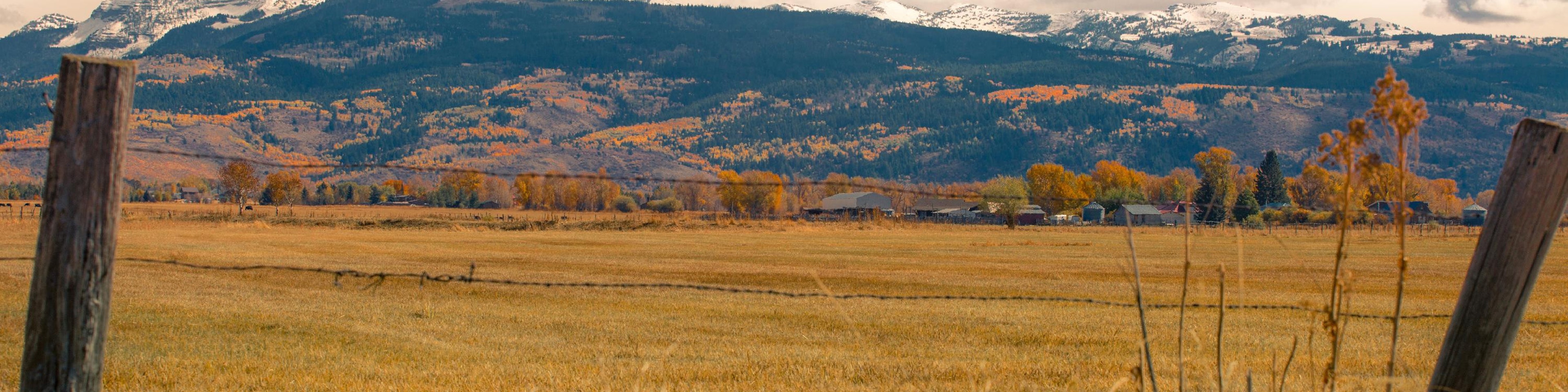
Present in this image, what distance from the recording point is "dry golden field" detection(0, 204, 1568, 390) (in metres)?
8.84

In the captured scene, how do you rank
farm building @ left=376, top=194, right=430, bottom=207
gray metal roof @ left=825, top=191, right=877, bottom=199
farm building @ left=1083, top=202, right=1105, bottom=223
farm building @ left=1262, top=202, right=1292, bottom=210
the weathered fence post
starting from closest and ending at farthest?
1. the weathered fence post
2. farm building @ left=1262, top=202, right=1292, bottom=210
3. farm building @ left=1083, top=202, right=1105, bottom=223
4. farm building @ left=376, top=194, right=430, bottom=207
5. gray metal roof @ left=825, top=191, right=877, bottom=199

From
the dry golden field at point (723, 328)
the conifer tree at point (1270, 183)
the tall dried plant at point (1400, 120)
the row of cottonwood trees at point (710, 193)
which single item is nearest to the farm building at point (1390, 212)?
the tall dried plant at point (1400, 120)

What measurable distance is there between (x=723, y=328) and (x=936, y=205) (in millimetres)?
167060

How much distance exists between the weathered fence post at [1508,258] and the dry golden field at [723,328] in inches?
25.5

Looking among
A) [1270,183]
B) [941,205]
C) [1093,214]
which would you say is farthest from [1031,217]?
[941,205]

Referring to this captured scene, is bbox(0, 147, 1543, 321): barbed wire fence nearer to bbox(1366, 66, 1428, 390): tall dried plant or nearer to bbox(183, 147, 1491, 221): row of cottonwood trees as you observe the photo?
bbox(1366, 66, 1428, 390): tall dried plant

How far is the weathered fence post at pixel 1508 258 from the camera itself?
3.84 metres

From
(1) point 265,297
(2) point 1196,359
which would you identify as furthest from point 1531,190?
(1) point 265,297

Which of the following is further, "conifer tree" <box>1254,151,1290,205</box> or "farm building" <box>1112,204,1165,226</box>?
→ "conifer tree" <box>1254,151,1290,205</box>

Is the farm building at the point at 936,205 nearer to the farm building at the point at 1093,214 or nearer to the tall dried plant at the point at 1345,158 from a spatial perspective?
the farm building at the point at 1093,214

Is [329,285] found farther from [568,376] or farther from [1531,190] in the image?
[1531,190]

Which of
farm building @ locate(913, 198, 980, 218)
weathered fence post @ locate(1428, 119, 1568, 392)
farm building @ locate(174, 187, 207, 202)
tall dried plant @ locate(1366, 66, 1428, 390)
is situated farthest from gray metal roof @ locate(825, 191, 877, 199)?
tall dried plant @ locate(1366, 66, 1428, 390)

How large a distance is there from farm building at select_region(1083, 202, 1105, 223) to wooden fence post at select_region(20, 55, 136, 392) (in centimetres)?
13570

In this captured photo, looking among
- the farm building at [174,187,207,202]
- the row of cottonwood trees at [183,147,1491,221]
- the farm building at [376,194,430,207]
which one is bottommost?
the farm building at [174,187,207,202]
